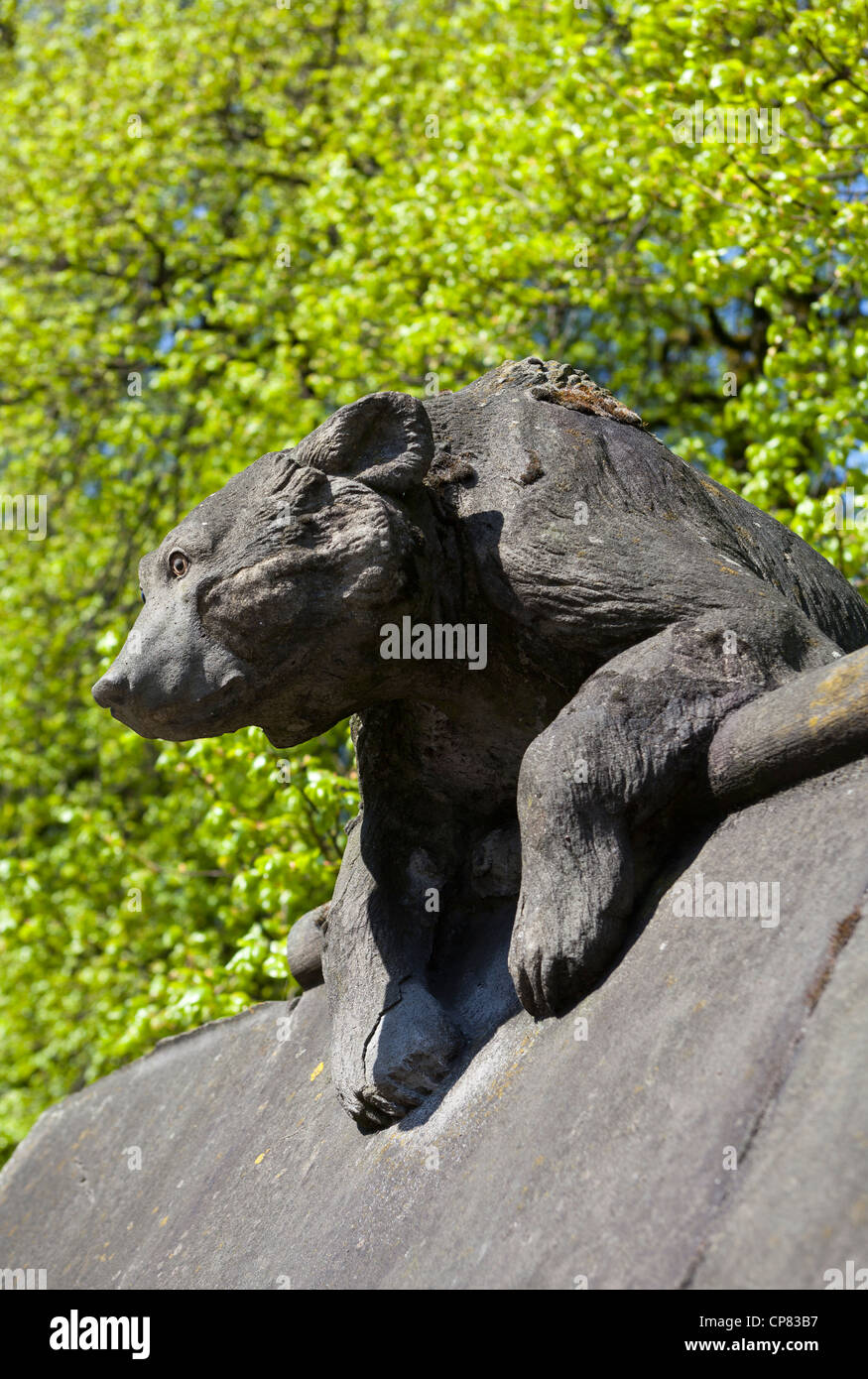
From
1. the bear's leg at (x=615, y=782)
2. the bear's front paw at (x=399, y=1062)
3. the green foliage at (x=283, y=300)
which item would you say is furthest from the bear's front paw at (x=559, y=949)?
the green foliage at (x=283, y=300)

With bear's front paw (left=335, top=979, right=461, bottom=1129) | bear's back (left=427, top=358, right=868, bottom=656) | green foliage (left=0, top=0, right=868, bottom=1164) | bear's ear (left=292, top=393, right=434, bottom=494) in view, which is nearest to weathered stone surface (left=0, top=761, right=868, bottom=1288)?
bear's front paw (left=335, top=979, right=461, bottom=1129)

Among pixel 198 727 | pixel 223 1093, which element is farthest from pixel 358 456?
pixel 223 1093

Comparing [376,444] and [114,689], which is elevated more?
[376,444]

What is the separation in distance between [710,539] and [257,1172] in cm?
196

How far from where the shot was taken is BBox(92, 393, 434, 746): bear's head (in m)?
2.96

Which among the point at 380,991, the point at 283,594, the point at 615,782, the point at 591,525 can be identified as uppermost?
the point at 591,525

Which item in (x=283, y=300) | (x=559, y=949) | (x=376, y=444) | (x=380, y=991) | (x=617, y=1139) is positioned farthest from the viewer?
(x=283, y=300)

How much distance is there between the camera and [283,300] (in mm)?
10430

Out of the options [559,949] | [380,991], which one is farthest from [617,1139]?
[380,991]

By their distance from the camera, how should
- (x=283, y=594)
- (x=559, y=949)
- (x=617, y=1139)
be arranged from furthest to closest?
(x=283, y=594) → (x=559, y=949) → (x=617, y=1139)

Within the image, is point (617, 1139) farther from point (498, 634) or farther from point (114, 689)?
point (114, 689)

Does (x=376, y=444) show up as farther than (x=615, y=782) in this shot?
Yes

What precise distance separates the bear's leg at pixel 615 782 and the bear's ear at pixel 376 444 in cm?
65

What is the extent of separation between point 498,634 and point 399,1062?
39.1 inches
